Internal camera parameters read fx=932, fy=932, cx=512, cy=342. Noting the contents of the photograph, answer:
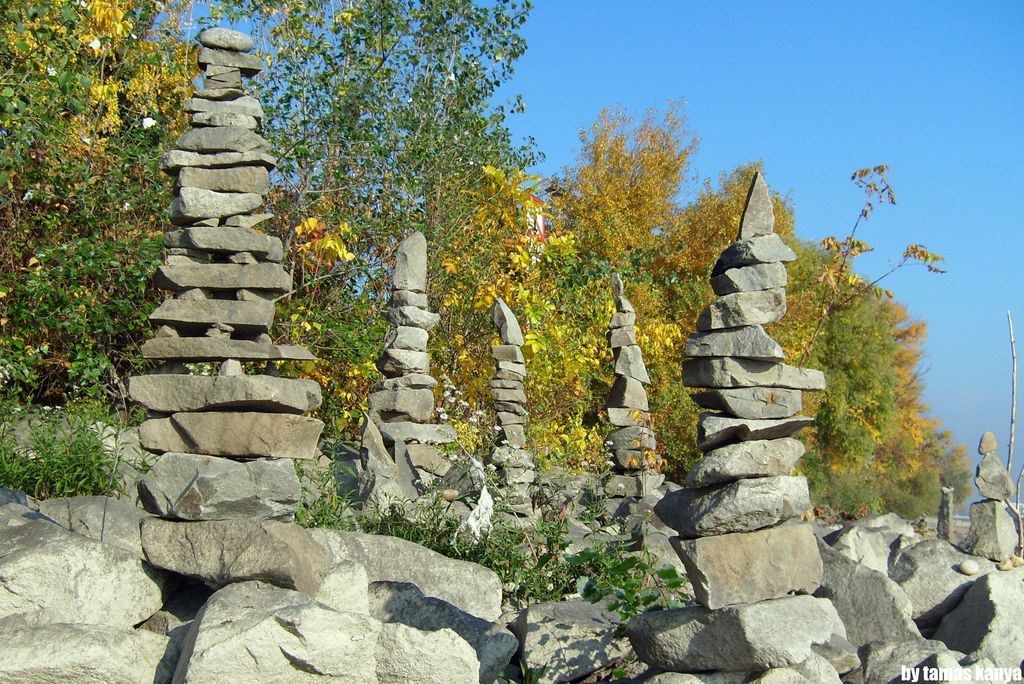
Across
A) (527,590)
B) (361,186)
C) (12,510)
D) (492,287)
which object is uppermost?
(361,186)

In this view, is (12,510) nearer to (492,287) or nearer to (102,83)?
(102,83)

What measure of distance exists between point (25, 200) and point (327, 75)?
175 inches

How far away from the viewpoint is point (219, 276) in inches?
230

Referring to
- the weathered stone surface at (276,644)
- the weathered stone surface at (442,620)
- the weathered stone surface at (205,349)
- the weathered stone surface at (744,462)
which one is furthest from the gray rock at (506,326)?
the weathered stone surface at (276,644)

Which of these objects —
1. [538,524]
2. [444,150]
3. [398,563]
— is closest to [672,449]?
[444,150]

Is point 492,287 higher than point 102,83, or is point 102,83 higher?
point 102,83

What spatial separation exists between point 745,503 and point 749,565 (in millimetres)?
348

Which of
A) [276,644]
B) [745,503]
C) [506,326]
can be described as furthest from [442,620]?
[506,326]

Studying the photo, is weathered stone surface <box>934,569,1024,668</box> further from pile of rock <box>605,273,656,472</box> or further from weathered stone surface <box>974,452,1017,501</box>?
pile of rock <box>605,273,656,472</box>

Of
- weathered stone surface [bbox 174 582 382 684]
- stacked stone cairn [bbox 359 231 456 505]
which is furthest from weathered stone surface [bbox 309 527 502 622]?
stacked stone cairn [bbox 359 231 456 505]

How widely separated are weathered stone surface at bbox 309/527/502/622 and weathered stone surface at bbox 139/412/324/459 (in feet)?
3.06

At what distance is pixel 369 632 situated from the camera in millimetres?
4535

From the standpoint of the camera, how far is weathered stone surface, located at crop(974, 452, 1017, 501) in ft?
33.9

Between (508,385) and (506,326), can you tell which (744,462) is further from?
(506,326)
